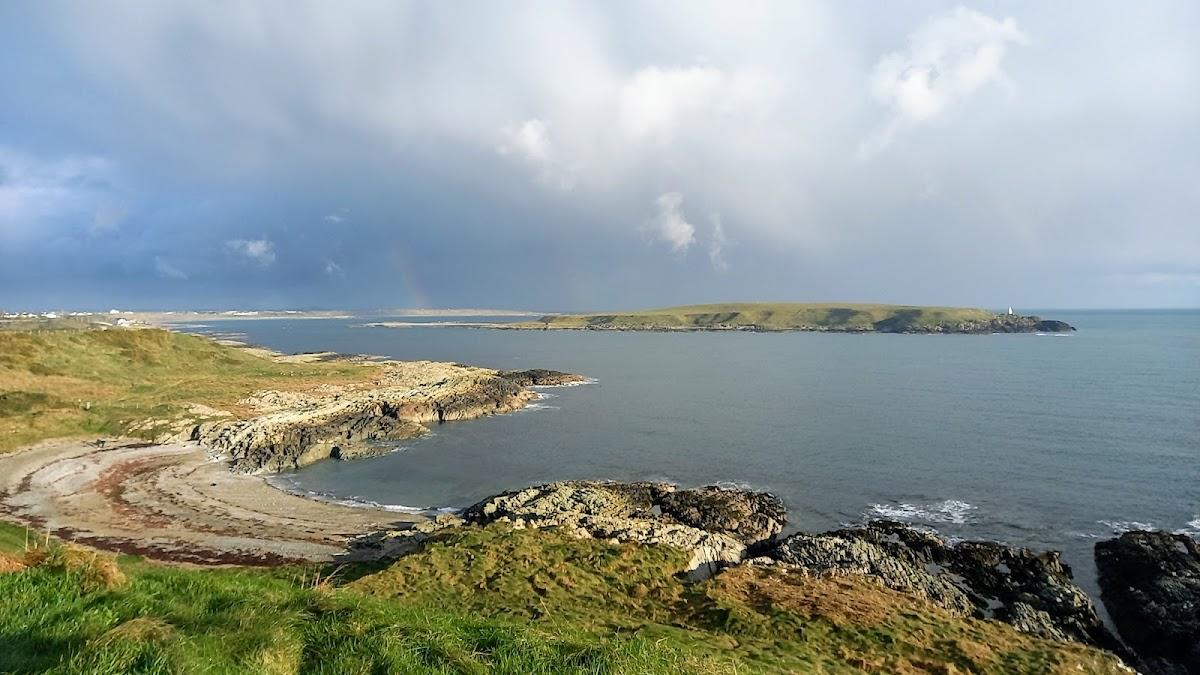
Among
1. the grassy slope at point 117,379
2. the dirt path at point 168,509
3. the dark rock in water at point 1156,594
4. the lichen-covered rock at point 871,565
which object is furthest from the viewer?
the grassy slope at point 117,379

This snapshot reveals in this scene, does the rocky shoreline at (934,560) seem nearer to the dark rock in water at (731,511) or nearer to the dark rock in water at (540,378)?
the dark rock in water at (731,511)

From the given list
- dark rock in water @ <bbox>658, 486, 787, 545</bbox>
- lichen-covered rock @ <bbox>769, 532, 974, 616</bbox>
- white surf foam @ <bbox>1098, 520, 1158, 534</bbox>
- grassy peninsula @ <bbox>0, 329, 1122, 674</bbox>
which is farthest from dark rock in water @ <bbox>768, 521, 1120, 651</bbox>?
white surf foam @ <bbox>1098, 520, 1158, 534</bbox>

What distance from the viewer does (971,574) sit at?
2723 cm

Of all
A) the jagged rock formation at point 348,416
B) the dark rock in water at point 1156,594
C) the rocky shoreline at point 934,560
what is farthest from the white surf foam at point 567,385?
the dark rock in water at point 1156,594

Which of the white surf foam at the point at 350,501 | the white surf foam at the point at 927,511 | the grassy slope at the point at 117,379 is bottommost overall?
the white surf foam at the point at 350,501

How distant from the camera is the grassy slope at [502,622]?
7.51 m

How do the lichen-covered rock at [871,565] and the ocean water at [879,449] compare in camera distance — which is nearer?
the lichen-covered rock at [871,565]

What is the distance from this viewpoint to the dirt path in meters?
28.8

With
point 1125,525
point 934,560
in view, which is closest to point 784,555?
point 934,560

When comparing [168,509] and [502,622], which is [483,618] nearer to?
[502,622]

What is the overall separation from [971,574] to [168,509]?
41456 millimetres

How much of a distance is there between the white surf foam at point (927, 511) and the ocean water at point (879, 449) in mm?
166

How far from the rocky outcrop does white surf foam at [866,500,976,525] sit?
565cm

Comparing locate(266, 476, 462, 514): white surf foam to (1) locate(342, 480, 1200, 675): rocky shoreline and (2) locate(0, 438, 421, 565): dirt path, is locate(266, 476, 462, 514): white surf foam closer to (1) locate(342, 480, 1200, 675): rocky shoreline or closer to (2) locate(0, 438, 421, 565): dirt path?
(2) locate(0, 438, 421, 565): dirt path
